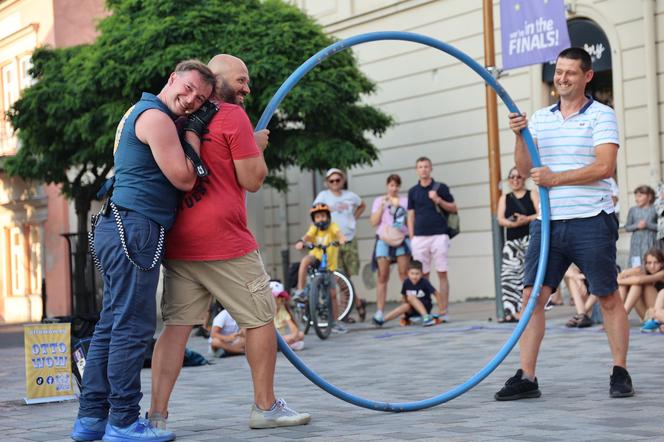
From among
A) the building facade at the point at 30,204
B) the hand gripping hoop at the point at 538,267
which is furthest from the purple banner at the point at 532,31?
the building facade at the point at 30,204

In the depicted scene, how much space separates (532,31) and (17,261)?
23.3 meters

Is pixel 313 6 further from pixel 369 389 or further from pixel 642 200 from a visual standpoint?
pixel 369 389

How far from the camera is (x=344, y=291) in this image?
1425cm

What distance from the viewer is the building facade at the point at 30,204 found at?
30.3 meters

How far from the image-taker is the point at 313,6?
2498cm

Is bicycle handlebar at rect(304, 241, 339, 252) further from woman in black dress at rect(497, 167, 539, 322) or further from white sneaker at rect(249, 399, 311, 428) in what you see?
white sneaker at rect(249, 399, 311, 428)

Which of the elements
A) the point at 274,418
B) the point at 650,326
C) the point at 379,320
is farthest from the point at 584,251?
the point at 379,320

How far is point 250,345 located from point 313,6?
1956cm

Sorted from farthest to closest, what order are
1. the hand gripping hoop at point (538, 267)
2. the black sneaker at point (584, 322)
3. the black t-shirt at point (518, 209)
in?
1. the black t-shirt at point (518, 209)
2. the black sneaker at point (584, 322)
3. the hand gripping hoop at point (538, 267)

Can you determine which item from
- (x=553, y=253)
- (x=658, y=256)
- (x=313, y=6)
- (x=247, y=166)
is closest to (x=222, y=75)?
(x=247, y=166)

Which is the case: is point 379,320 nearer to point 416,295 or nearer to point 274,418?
point 416,295

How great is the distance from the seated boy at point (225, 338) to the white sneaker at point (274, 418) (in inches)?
194

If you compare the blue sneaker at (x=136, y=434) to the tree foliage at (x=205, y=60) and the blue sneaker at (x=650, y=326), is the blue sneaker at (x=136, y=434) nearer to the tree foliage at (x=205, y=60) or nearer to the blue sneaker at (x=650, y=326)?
the blue sneaker at (x=650, y=326)

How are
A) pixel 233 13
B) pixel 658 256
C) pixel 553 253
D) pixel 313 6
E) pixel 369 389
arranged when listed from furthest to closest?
pixel 313 6
pixel 233 13
pixel 658 256
pixel 369 389
pixel 553 253
